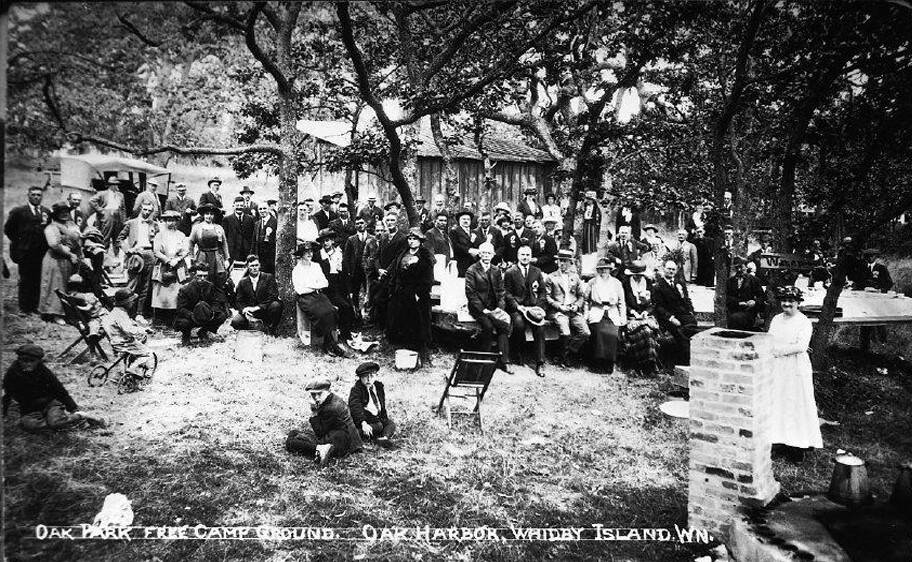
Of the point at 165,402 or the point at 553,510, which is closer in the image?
the point at 553,510

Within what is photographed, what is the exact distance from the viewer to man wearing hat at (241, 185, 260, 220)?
9737mm

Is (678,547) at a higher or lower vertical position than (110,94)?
lower

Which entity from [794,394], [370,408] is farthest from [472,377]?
[794,394]

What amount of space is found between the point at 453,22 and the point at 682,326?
216 inches

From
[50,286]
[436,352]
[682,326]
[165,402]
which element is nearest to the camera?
[50,286]

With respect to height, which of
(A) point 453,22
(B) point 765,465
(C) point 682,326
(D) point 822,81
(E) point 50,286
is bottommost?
(B) point 765,465

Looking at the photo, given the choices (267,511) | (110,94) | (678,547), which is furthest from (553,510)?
(110,94)

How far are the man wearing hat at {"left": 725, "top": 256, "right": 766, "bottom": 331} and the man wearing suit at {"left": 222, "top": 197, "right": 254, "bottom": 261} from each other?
8106mm

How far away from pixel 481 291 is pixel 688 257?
659 cm

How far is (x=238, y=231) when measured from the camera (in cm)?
956

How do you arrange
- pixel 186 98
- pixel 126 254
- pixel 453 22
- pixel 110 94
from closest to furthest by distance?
pixel 110 94 → pixel 186 98 → pixel 126 254 → pixel 453 22

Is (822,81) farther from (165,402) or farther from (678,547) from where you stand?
(165,402)

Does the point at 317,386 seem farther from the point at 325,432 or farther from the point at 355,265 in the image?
the point at 355,265

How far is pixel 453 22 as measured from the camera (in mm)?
7062
